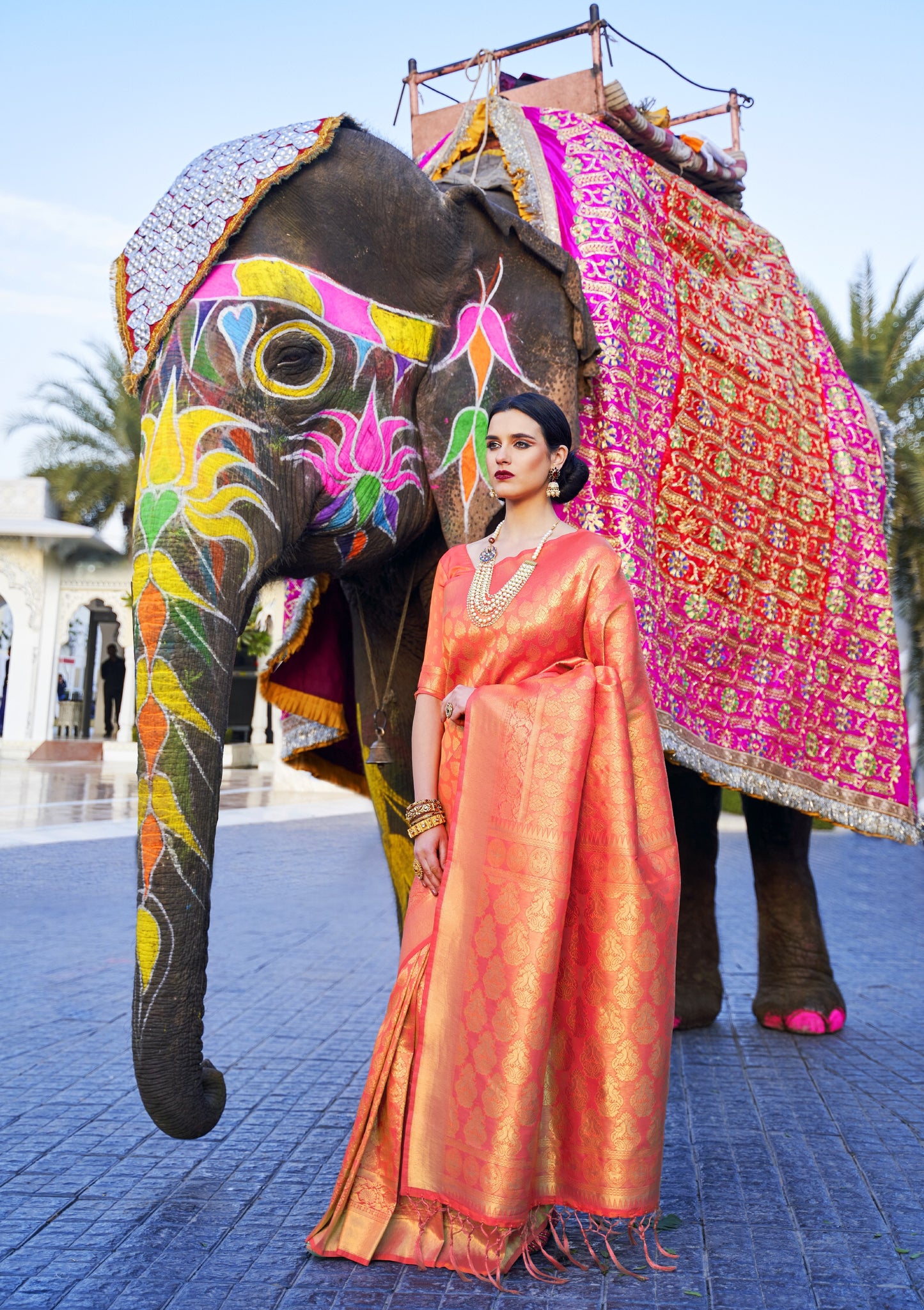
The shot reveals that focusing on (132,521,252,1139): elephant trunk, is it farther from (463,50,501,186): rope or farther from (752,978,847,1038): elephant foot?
(752,978,847,1038): elephant foot

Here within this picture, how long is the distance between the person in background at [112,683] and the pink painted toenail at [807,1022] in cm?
2494

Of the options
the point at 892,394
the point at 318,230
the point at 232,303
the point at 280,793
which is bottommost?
the point at 280,793

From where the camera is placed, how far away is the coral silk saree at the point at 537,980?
212cm

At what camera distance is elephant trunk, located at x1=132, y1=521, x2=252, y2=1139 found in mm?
2160

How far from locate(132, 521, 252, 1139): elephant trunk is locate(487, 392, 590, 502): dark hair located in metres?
0.64

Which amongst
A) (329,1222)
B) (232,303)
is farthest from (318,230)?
(329,1222)

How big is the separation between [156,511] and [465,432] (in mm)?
776

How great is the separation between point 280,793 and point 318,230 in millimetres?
14614

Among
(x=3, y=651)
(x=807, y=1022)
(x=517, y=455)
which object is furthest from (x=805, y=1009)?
(x=3, y=651)

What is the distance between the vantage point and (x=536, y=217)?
3.11 m

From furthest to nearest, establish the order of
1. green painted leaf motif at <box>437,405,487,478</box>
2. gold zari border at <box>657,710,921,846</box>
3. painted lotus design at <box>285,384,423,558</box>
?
gold zari border at <box>657,710,921,846</box> → green painted leaf motif at <box>437,405,487,478</box> → painted lotus design at <box>285,384,423,558</box>

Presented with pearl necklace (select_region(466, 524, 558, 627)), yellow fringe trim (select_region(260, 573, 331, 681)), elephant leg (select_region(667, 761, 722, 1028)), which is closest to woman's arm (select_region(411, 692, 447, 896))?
pearl necklace (select_region(466, 524, 558, 627))

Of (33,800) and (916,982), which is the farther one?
(33,800)

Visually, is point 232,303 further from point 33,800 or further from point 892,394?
point 892,394
